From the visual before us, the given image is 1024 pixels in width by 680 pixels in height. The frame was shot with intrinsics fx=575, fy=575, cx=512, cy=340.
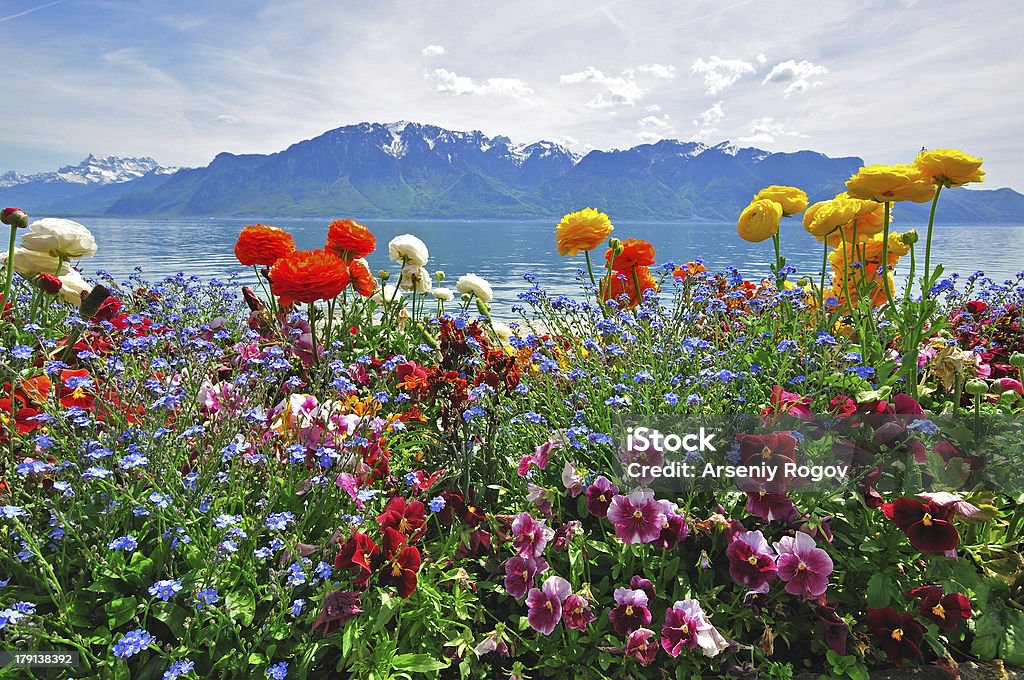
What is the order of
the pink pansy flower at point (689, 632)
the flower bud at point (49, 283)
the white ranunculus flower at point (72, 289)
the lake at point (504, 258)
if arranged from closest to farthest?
the pink pansy flower at point (689, 632) < the flower bud at point (49, 283) < the white ranunculus flower at point (72, 289) < the lake at point (504, 258)

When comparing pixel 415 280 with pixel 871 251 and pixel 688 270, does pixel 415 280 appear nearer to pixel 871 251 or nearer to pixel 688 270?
pixel 688 270

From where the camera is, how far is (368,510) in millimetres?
1717

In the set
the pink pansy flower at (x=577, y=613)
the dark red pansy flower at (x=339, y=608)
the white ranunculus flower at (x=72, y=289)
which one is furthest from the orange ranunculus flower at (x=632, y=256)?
the white ranunculus flower at (x=72, y=289)

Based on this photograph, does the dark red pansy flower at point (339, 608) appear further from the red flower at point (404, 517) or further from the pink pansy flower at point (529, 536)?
the pink pansy flower at point (529, 536)

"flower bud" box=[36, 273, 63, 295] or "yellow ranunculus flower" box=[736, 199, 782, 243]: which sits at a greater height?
"yellow ranunculus flower" box=[736, 199, 782, 243]

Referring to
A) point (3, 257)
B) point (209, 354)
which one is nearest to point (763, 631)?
point (209, 354)

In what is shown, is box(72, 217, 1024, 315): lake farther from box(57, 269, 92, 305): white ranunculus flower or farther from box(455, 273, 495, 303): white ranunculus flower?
box(57, 269, 92, 305): white ranunculus flower

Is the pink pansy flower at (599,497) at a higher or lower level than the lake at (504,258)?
lower

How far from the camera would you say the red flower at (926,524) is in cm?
165

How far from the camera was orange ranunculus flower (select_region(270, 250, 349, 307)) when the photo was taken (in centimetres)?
228

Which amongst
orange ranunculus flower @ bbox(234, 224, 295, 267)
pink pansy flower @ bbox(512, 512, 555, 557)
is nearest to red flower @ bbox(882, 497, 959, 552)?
pink pansy flower @ bbox(512, 512, 555, 557)

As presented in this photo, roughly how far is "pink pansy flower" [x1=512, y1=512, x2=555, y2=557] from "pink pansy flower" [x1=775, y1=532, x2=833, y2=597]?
0.69 m

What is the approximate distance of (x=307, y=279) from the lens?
2.28m

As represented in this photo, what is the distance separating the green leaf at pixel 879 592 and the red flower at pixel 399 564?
53.1 inches
